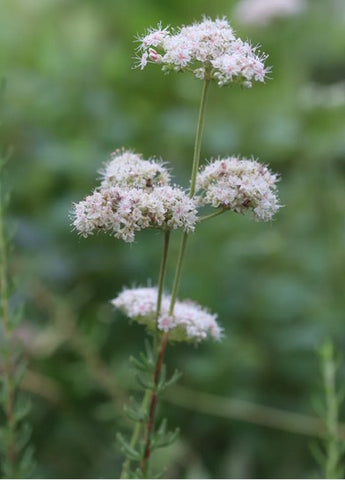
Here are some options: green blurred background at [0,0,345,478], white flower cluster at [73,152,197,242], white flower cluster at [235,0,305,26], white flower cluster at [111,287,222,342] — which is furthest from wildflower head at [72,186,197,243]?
white flower cluster at [235,0,305,26]

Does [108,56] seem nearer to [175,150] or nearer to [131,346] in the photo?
[175,150]

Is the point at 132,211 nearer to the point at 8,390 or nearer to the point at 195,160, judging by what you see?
the point at 195,160

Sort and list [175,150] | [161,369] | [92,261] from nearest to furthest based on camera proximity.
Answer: [161,369]
[92,261]
[175,150]

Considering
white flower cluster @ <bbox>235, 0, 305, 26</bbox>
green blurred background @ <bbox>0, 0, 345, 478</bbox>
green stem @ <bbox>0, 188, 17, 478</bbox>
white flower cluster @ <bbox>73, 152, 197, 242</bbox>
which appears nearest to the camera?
white flower cluster @ <bbox>73, 152, 197, 242</bbox>

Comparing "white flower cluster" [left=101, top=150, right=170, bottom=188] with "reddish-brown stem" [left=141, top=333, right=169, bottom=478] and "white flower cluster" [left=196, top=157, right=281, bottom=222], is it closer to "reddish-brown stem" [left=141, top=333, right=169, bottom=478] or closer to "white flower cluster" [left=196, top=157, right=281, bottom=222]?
"white flower cluster" [left=196, top=157, right=281, bottom=222]

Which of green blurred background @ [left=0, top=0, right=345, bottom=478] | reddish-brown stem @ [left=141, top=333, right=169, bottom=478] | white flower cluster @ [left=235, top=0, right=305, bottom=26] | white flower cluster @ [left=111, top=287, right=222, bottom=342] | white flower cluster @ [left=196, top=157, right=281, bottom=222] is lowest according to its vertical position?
reddish-brown stem @ [left=141, top=333, right=169, bottom=478]

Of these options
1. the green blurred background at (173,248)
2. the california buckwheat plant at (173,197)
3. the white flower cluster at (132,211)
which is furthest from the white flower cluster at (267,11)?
the white flower cluster at (132,211)

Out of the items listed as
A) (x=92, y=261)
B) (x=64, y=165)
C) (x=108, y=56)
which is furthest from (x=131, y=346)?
(x=108, y=56)
